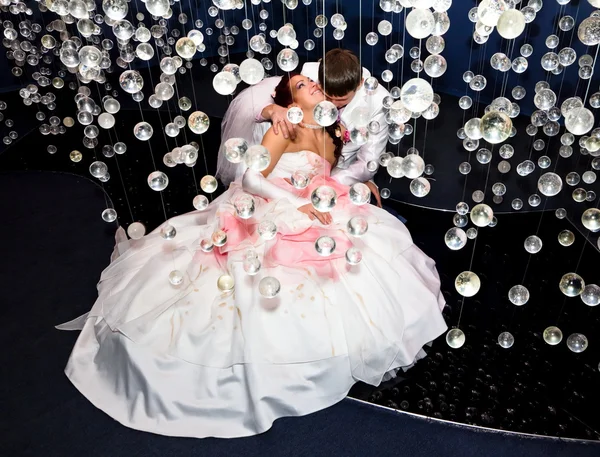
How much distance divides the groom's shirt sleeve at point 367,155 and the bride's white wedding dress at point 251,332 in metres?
0.54

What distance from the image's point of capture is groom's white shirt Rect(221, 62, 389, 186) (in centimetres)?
285

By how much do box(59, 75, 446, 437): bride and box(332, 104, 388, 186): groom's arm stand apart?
477 millimetres

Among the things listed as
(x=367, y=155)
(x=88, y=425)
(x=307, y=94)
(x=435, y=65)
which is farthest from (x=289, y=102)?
(x=88, y=425)

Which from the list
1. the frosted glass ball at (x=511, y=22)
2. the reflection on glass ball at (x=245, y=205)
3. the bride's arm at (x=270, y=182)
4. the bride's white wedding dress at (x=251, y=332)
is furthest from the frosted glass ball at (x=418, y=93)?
the bride's arm at (x=270, y=182)

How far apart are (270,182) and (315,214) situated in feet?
1.07

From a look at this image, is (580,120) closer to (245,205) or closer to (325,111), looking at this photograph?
(325,111)

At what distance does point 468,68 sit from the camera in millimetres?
4484

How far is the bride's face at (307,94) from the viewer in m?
2.24

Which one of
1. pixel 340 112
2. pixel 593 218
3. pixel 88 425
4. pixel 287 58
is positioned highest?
pixel 287 58

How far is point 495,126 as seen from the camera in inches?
56.1

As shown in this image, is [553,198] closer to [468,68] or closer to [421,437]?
[468,68]

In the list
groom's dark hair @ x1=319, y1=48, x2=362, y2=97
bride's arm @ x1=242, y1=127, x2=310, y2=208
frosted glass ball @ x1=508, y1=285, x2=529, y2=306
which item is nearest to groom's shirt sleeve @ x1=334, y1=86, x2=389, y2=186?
bride's arm @ x1=242, y1=127, x2=310, y2=208

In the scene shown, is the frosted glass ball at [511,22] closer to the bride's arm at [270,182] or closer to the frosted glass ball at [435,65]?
the frosted glass ball at [435,65]

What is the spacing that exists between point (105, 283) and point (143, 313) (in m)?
0.42
